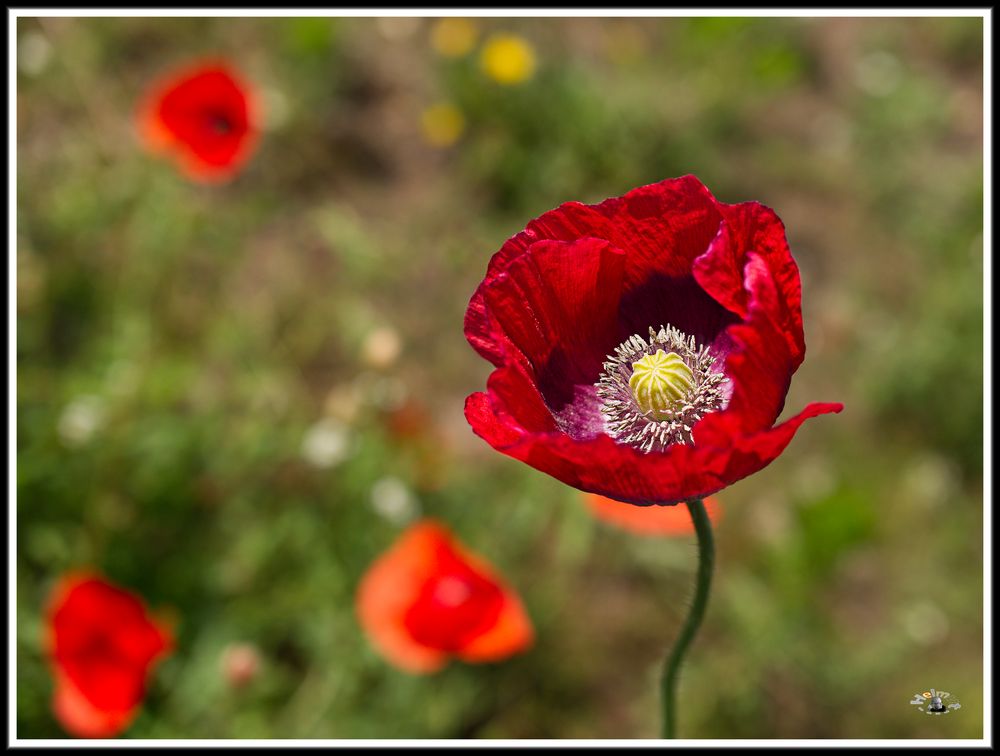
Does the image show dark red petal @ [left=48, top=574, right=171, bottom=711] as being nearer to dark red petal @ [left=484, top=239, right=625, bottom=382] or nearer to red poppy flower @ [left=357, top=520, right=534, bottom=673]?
red poppy flower @ [left=357, top=520, right=534, bottom=673]

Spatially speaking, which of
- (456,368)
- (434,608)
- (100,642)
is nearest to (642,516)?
(434,608)

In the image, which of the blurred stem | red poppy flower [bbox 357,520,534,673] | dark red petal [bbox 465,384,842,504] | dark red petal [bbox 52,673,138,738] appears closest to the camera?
dark red petal [bbox 465,384,842,504]

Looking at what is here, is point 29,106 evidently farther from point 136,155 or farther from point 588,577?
point 588,577

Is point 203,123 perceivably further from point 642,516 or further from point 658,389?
point 658,389

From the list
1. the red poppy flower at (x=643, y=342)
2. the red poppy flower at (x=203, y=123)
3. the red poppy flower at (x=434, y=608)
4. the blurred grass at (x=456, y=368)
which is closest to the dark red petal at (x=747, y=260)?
the red poppy flower at (x=643, y=342)

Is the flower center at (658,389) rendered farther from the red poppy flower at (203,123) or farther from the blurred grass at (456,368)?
the red poppy flower at (203,123)

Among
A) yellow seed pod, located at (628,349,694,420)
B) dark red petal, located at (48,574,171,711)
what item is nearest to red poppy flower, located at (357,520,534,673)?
dark red petal, located at (48,574,171,711)

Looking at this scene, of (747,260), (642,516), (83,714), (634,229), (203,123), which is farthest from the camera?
(203,123)

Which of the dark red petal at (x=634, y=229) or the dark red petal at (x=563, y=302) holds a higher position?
the dark red petal at (x=634, y=229)
